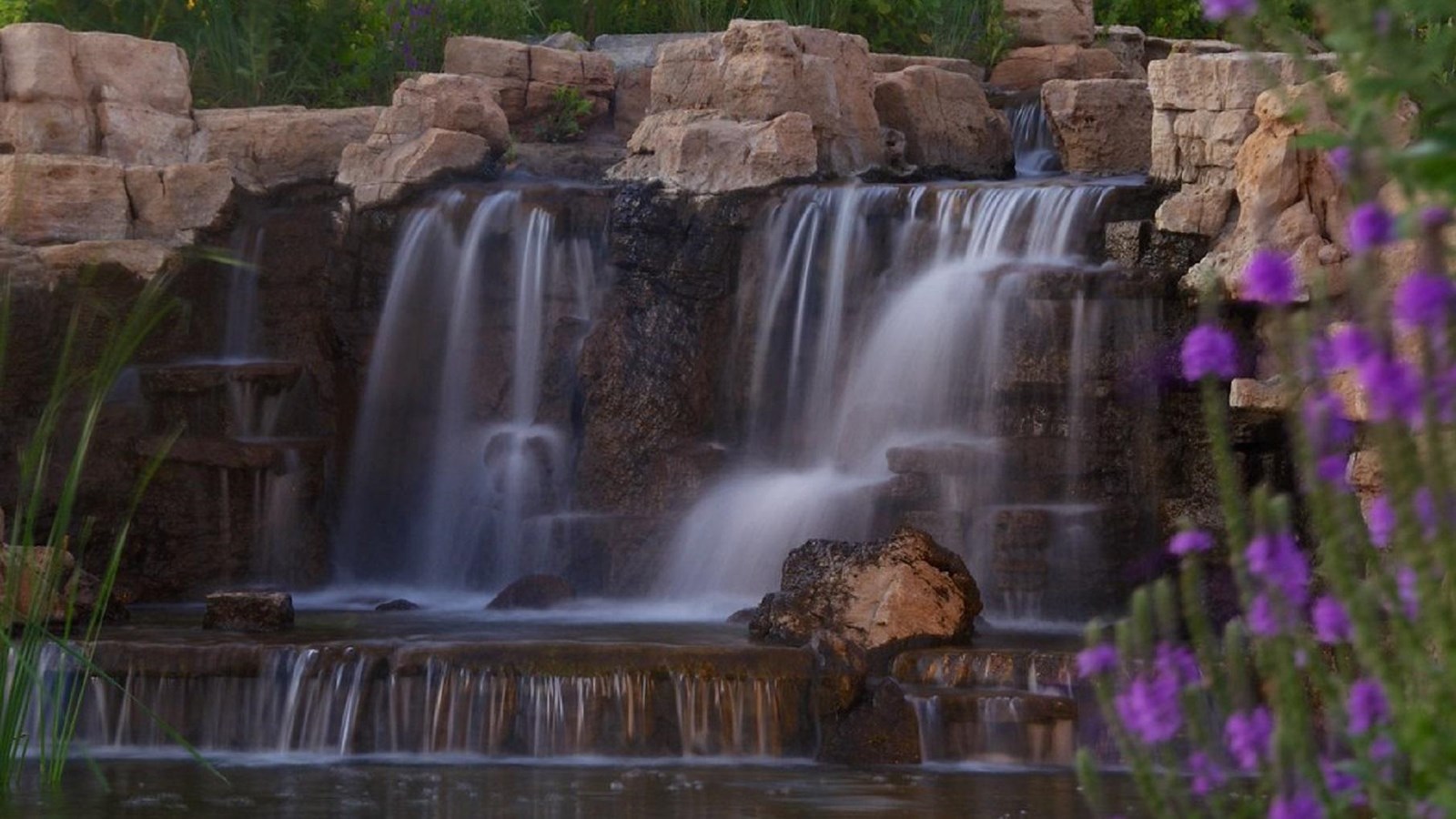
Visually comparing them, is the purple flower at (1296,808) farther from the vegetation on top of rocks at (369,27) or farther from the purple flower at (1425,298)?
the vegetation on top of rocks at (369,27)

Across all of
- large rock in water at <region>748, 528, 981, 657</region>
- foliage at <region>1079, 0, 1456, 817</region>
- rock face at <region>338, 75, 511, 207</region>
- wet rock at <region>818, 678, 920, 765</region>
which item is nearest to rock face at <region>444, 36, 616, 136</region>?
rock face at <region>338, 75, 511, 207</region>

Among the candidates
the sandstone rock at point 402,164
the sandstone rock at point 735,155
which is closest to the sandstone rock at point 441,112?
the sandstone rock at point 402,164

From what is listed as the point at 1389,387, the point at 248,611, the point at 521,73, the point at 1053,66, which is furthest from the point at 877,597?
the point at 1053,66

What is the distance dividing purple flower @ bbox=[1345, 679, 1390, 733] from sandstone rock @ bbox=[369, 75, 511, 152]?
1272cm

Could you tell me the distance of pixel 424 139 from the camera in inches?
576

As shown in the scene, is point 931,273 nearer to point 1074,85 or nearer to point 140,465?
point 1074,85

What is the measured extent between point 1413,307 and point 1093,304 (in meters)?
9.80

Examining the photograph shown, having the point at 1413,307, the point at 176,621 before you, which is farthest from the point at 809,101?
the point at 1413,307

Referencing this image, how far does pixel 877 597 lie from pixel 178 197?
6.54m

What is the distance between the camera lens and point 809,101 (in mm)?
14180

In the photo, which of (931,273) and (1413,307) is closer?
(1413,307)

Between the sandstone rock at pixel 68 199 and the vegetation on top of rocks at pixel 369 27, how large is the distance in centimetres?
295

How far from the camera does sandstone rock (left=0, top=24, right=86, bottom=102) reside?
46.8 feet

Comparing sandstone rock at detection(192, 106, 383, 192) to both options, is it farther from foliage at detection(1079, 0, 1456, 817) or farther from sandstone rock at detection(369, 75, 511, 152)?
foliage at detection(1079, 0, 1456, 817)
